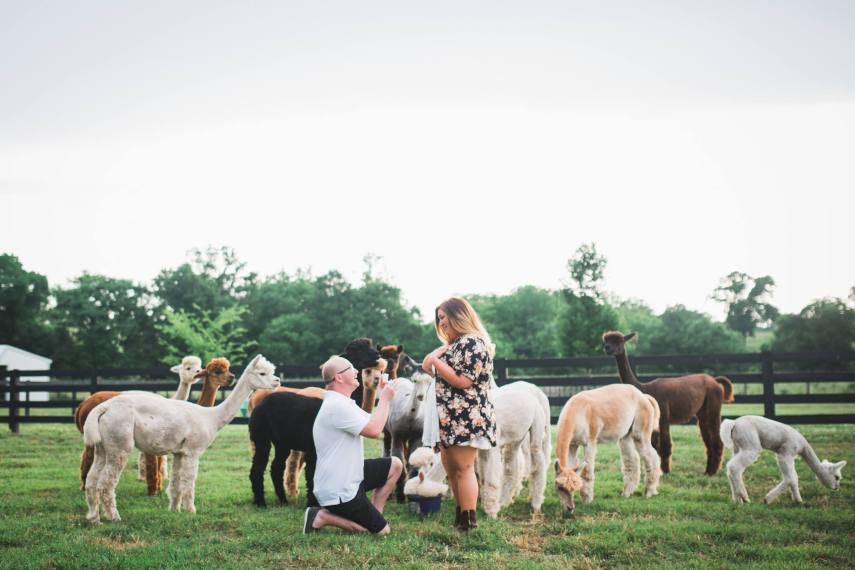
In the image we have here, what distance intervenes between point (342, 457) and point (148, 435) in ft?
7.55

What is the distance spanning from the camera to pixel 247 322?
50.6 m

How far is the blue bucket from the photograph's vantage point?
260 inches

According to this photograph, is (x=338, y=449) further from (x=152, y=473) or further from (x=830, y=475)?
(x=830, y=475)

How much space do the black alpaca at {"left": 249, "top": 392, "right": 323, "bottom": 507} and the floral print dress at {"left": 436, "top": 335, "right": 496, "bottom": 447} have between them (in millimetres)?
1846

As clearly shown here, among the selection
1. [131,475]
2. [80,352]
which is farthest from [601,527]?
[80,352]

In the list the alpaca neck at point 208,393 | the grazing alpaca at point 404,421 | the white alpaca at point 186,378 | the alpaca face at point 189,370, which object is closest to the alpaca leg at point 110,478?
the alpaca neck at point 208,393

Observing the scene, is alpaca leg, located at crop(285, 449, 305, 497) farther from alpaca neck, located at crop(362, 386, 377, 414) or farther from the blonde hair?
the blonde hair

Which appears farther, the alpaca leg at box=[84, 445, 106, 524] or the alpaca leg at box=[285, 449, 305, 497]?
the alpaca leg at box=[285, 449, 305, 497]

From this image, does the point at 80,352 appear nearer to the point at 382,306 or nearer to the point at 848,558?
the point at 382,306

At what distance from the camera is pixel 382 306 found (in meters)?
46.6

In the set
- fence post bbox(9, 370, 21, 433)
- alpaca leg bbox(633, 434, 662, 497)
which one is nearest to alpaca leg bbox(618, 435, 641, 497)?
alpaca leg bbox(633, 434, 662, 497)

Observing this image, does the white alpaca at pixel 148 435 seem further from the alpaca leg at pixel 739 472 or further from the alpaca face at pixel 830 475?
the alpaca face at pixel 830 475

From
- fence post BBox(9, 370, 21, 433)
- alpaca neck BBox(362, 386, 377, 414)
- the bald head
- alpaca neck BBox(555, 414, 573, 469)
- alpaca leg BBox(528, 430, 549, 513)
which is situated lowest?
fence post BBox(9, 370, 21, 433)

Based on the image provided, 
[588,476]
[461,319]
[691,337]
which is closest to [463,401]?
[461,319]
